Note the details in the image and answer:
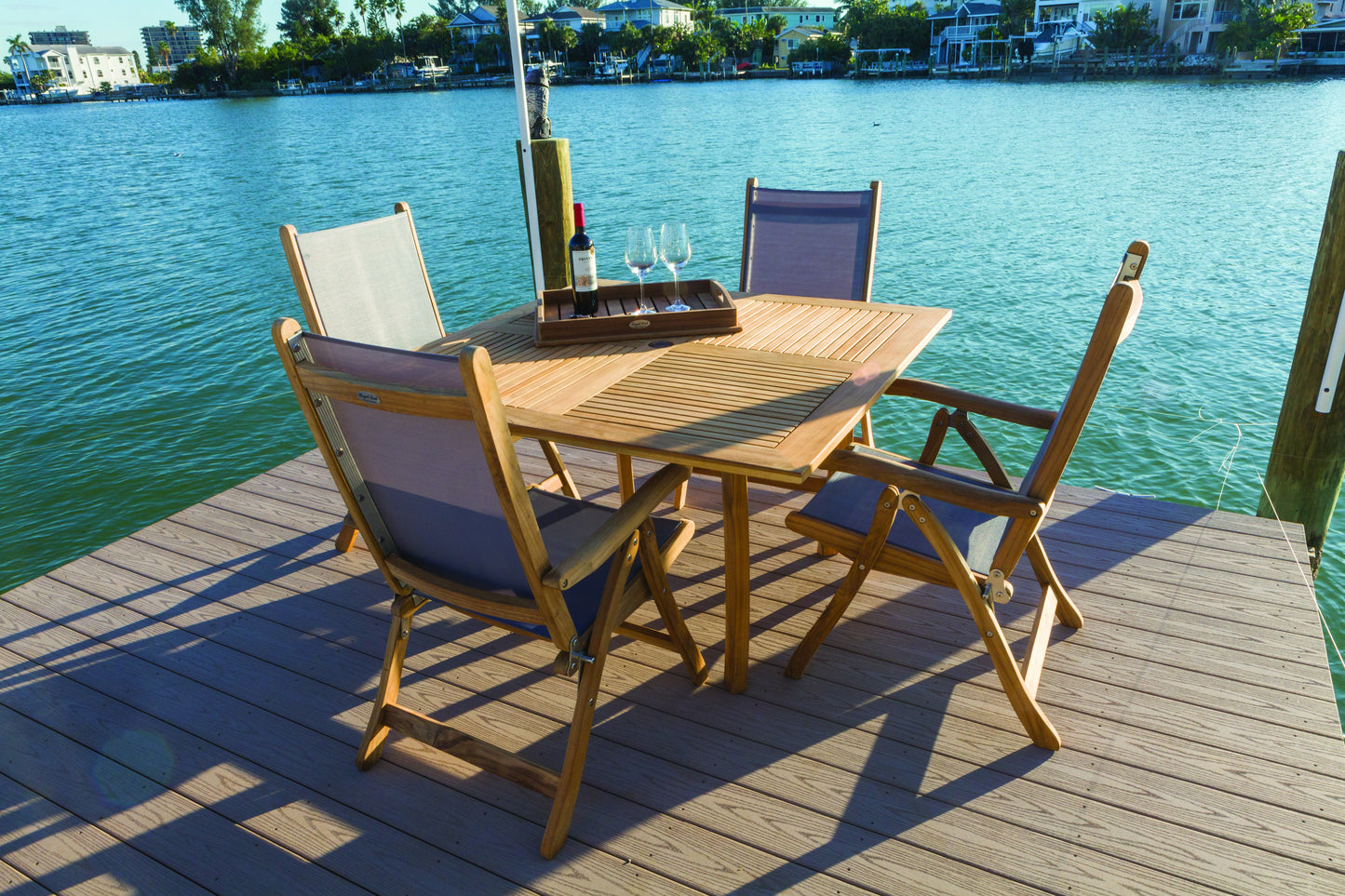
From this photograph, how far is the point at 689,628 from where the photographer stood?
2377 millimetres

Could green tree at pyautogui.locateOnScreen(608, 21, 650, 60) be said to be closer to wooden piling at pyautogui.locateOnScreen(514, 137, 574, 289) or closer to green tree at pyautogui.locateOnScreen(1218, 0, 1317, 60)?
green tree at pyautogui.locateOnScreen(1218, 0, 1317, 60)

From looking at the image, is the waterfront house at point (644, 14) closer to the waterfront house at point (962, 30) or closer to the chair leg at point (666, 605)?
the waterfront house at point (962, 30)

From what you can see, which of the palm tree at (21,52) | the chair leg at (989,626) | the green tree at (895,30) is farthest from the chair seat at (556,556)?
the palm tree at (21,52)

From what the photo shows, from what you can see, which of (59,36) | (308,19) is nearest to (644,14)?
(308,19)

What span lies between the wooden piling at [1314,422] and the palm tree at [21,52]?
113941mm

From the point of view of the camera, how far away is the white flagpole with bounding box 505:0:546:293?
3.57 meters

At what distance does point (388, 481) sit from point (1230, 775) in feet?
6.21

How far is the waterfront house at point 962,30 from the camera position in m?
60.0

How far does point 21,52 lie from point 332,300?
382 feet

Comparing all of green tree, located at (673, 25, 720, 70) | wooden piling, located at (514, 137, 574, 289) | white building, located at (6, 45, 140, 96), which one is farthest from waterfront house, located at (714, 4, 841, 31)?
wooden piling, located at (514, 137, 574, 289)

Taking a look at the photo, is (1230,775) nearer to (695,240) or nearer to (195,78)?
(695,240)

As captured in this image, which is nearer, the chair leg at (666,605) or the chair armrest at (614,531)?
the chair armrest at (614,531)

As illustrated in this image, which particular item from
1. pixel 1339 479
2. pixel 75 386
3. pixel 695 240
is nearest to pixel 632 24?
pixel 695 240

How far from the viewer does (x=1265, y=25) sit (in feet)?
140
